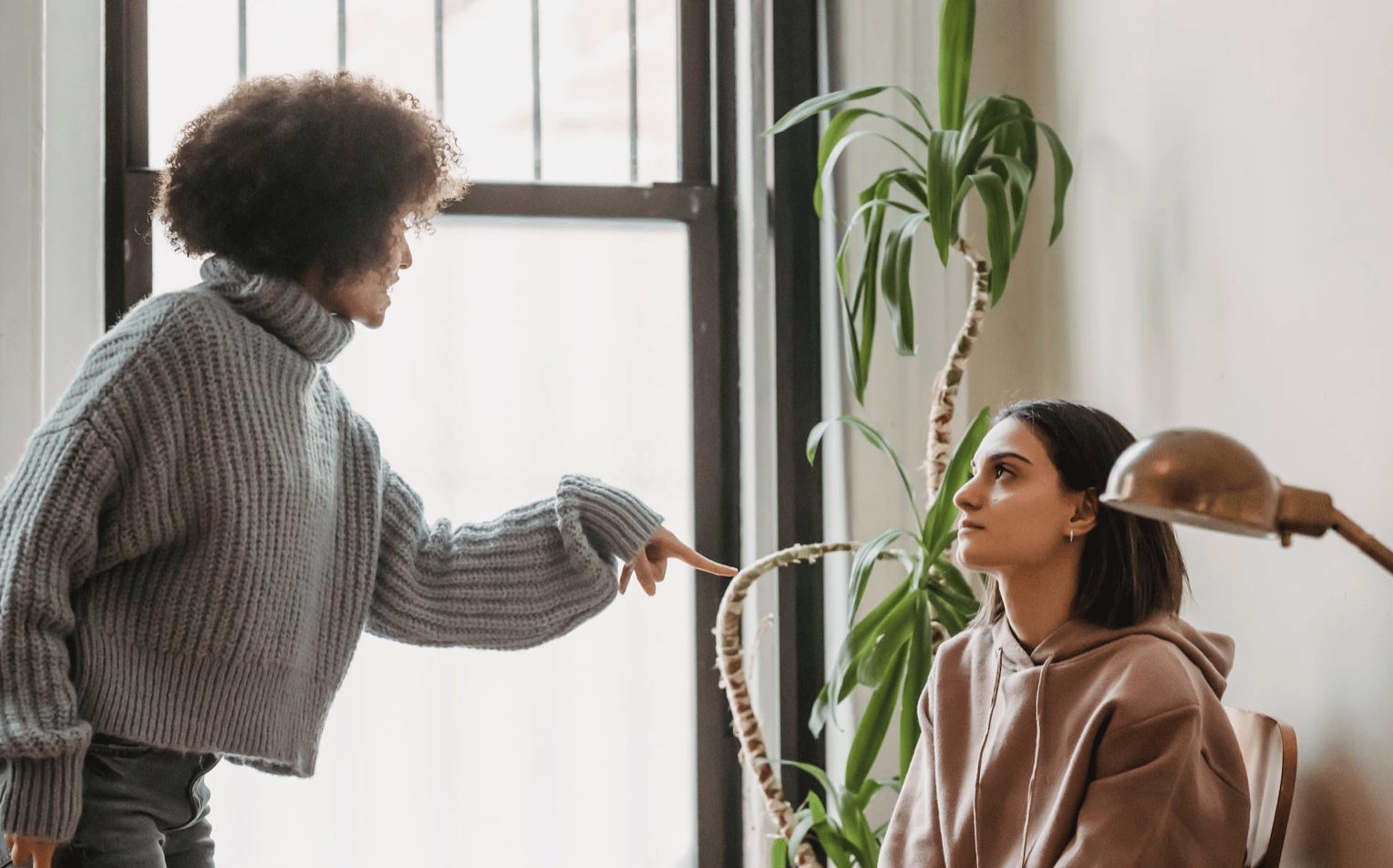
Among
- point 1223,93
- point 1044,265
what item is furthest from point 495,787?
point 1223,93

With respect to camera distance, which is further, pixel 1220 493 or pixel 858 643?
pixel 858 643

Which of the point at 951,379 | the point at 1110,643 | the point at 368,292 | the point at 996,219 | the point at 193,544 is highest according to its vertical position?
the point at 996,219

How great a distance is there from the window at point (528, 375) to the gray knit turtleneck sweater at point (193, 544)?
34.3 inches

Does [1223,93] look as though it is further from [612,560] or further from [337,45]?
[337,45]

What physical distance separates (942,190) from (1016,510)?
62 cm

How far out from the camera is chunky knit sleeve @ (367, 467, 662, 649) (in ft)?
5.64

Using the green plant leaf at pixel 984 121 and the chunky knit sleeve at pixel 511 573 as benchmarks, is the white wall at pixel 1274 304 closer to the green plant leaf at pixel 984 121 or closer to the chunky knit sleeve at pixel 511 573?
the green plant leaf at pixel 984 121

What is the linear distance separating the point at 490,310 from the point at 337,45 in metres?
0.62

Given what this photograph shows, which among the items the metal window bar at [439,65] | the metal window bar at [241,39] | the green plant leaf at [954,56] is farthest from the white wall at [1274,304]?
the metal window bar at [241,39]

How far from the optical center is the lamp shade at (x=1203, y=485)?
3.05 ft

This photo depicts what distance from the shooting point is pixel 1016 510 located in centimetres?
141

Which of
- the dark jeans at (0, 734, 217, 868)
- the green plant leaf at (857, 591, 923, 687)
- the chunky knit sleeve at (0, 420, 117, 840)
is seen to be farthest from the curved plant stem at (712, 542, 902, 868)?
the chunky knit sleeve at (0, 420, 117, 840)

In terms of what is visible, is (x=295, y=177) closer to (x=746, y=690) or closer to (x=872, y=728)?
(x=746, y=690)

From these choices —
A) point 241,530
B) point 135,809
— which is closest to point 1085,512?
point 241,530
